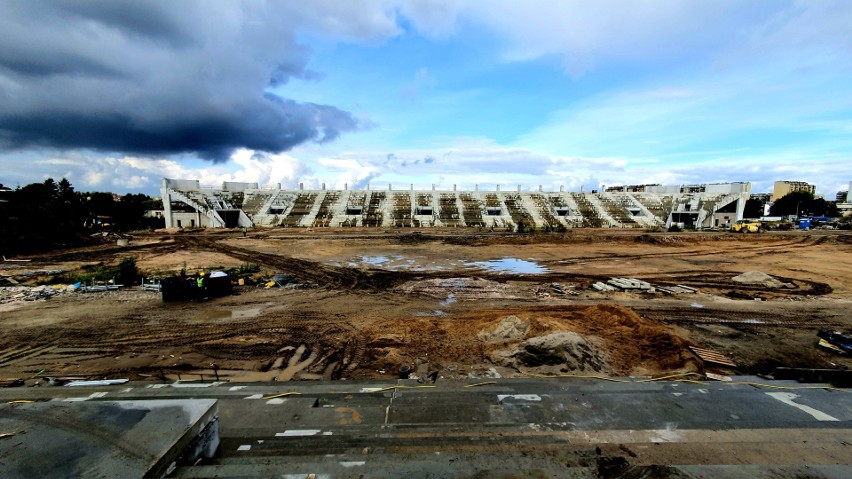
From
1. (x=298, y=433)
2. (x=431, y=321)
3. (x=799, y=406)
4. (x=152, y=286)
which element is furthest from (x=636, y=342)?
(x=152, y=286)

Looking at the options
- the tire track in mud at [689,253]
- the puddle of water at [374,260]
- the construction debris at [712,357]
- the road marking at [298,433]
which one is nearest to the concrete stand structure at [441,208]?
the tire track in mud at [689,253]

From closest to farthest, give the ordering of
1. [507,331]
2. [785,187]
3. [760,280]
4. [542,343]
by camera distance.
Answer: [542,343] < [507,331] < [760,280] < [785,187]

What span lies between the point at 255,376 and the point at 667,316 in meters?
11.2

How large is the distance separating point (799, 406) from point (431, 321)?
7.03 m

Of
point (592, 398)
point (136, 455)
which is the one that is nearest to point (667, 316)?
point (592, 398)

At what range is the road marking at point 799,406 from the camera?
14.7ft

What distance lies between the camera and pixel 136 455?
3.12 metres

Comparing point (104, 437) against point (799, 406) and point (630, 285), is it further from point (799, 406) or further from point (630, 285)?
point (630, 285)

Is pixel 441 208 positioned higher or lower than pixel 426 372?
higher

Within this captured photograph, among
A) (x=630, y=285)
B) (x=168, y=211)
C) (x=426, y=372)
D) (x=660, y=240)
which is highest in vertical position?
(x=168, y=211)

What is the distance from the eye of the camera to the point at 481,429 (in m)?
4.21

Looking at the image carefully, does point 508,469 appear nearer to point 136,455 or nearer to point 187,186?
point 136,455

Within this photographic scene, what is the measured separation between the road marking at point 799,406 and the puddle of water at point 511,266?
37.4ft

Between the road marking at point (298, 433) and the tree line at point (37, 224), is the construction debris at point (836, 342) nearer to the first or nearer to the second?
the road marking at point (298, 433)
